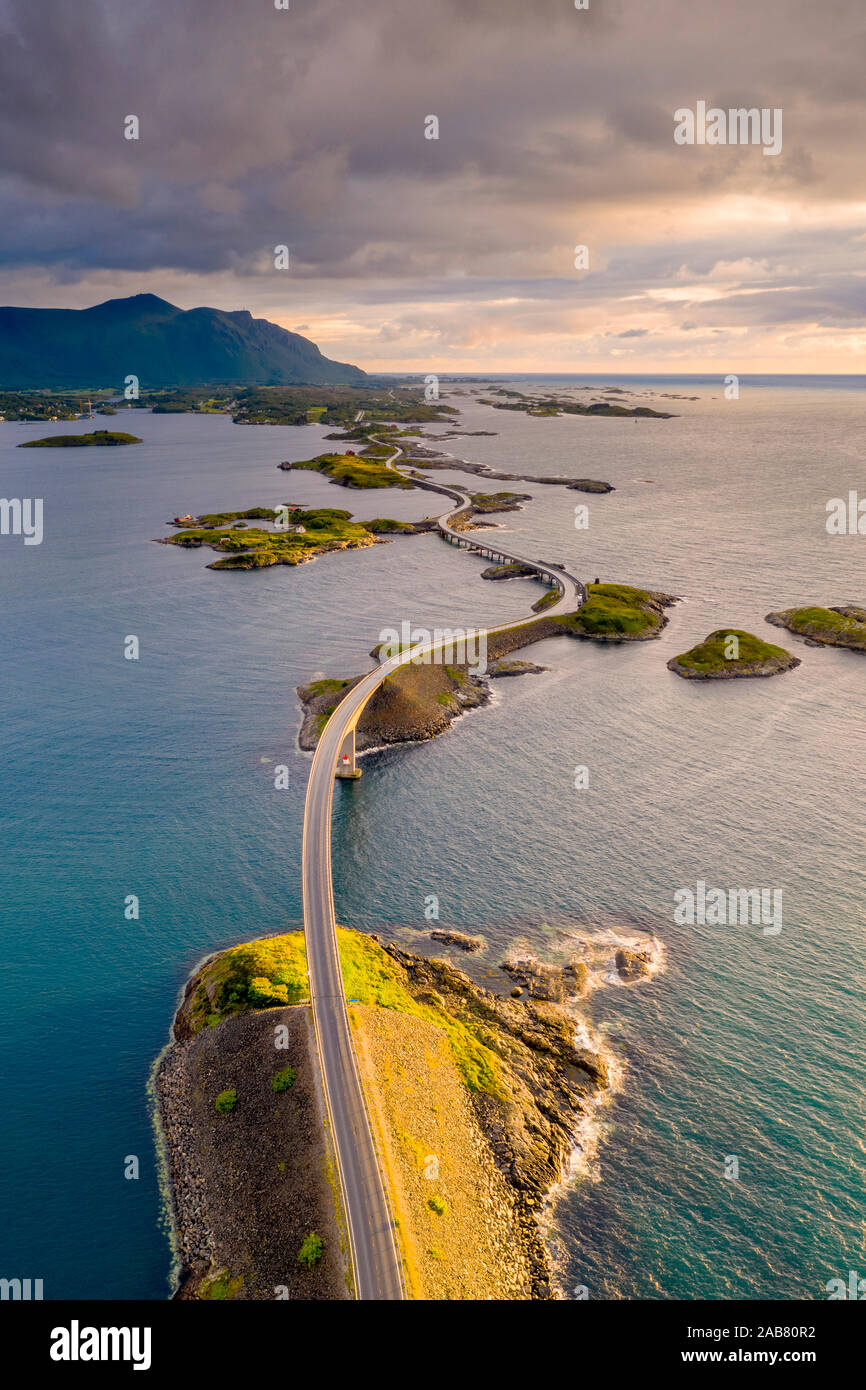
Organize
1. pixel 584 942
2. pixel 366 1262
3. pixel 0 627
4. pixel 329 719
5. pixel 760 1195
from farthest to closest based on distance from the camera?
pixel 0 627 → pixel 329 719 → pixel 584 942 → pixel 760 1195 → pixel 366 1262

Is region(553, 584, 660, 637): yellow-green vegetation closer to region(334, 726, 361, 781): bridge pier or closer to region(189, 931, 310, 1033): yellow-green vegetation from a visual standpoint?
region(334, 726, 361, 781): bridge pier

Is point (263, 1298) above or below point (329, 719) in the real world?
below

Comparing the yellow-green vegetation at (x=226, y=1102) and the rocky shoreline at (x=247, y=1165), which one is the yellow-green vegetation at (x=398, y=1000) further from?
the yellow-green vegetation at (x=226, y=1102)

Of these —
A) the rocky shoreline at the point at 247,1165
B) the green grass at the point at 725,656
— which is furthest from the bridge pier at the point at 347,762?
the green grass at the point at 725,656

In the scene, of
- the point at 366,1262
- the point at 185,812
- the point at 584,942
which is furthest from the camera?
the point at 185,812

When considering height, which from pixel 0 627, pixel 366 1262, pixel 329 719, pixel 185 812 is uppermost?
pixel 0 627
